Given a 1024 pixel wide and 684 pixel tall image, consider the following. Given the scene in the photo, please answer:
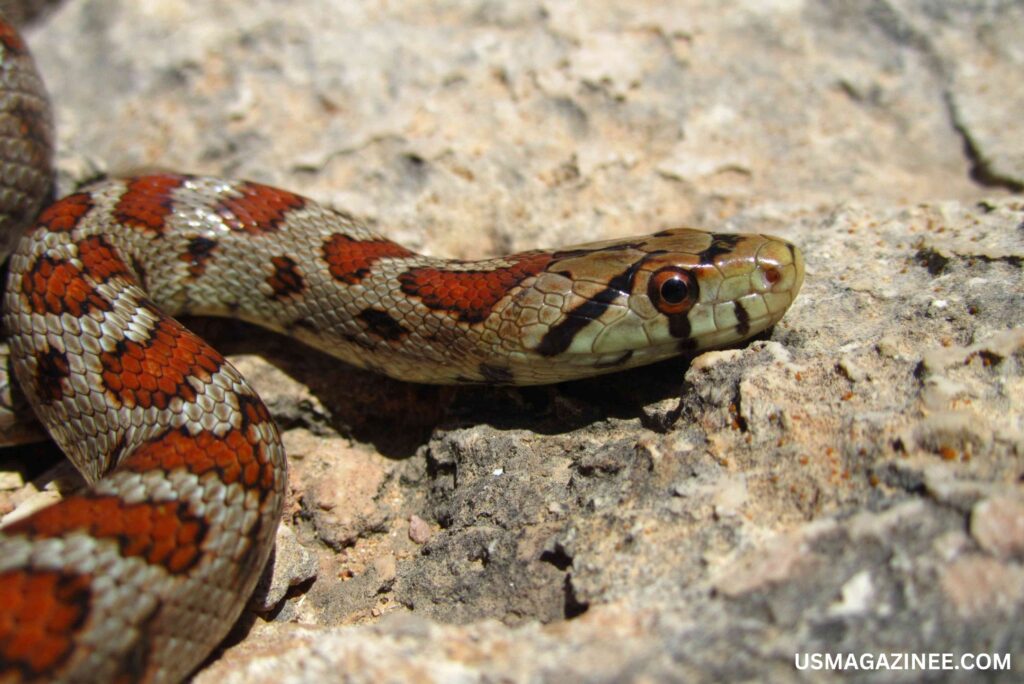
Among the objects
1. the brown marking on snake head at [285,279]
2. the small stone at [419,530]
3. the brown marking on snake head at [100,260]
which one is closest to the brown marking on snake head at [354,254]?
the brown marking on snake head at [285,279]

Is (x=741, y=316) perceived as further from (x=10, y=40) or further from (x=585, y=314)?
(x=10, y=40)

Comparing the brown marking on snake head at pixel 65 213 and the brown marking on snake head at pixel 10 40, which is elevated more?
the brown marking on snake head at pixel 10 40

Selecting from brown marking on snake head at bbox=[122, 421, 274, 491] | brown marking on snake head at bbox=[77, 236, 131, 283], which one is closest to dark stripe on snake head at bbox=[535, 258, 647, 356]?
brown marking on snake head at bbox=[122, 421, 274, 491]

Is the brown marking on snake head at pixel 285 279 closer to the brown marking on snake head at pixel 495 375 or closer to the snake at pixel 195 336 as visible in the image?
the snake at pixel 195 336

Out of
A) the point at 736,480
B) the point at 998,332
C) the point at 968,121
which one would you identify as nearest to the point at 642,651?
the point at 736,480

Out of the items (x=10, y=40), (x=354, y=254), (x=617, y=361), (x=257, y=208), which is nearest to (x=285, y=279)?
(x=354, y=254)

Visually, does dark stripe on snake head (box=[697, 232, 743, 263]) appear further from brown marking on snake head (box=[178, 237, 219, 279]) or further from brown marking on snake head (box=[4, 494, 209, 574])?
brown marking on snake head (box=[178, 237, 219, 279])

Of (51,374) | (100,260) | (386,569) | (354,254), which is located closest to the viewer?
(386,569)
